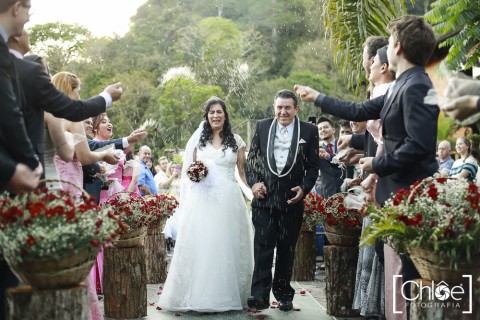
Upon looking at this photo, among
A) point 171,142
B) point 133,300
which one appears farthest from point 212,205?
point 171,142

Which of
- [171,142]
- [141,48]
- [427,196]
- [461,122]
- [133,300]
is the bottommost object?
[133,300]

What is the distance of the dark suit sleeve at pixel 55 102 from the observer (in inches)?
204

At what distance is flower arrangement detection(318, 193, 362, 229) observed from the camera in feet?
26.8

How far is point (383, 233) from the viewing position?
475cm

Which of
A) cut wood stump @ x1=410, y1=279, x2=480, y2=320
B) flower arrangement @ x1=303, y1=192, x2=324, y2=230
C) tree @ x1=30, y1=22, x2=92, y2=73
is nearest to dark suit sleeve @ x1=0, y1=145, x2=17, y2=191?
cut wood stump @ x1=410, y1=279, x2=480, y2=320

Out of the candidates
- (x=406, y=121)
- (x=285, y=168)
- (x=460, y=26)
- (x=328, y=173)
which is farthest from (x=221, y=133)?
(x=406, y=121)

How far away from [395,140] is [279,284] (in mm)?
3617

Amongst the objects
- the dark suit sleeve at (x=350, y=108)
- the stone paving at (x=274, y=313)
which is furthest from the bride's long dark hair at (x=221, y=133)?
the dark suit sleeve at (x=350, y=108)

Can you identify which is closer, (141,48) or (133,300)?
(133,300)

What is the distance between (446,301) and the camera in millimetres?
4641

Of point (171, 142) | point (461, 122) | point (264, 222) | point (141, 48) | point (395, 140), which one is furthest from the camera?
point (141, 48)

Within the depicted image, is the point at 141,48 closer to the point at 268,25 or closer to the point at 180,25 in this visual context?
the point at 180,25

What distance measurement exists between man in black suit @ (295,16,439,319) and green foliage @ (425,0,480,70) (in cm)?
353

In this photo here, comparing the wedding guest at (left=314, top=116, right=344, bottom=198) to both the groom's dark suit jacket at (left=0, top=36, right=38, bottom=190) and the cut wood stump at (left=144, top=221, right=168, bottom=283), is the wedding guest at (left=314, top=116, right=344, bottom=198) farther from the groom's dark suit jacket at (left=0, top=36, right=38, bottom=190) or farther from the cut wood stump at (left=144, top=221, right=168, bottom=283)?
the groom's dark suit jacket at (left=0, top=36, right=38, bottom=190)
